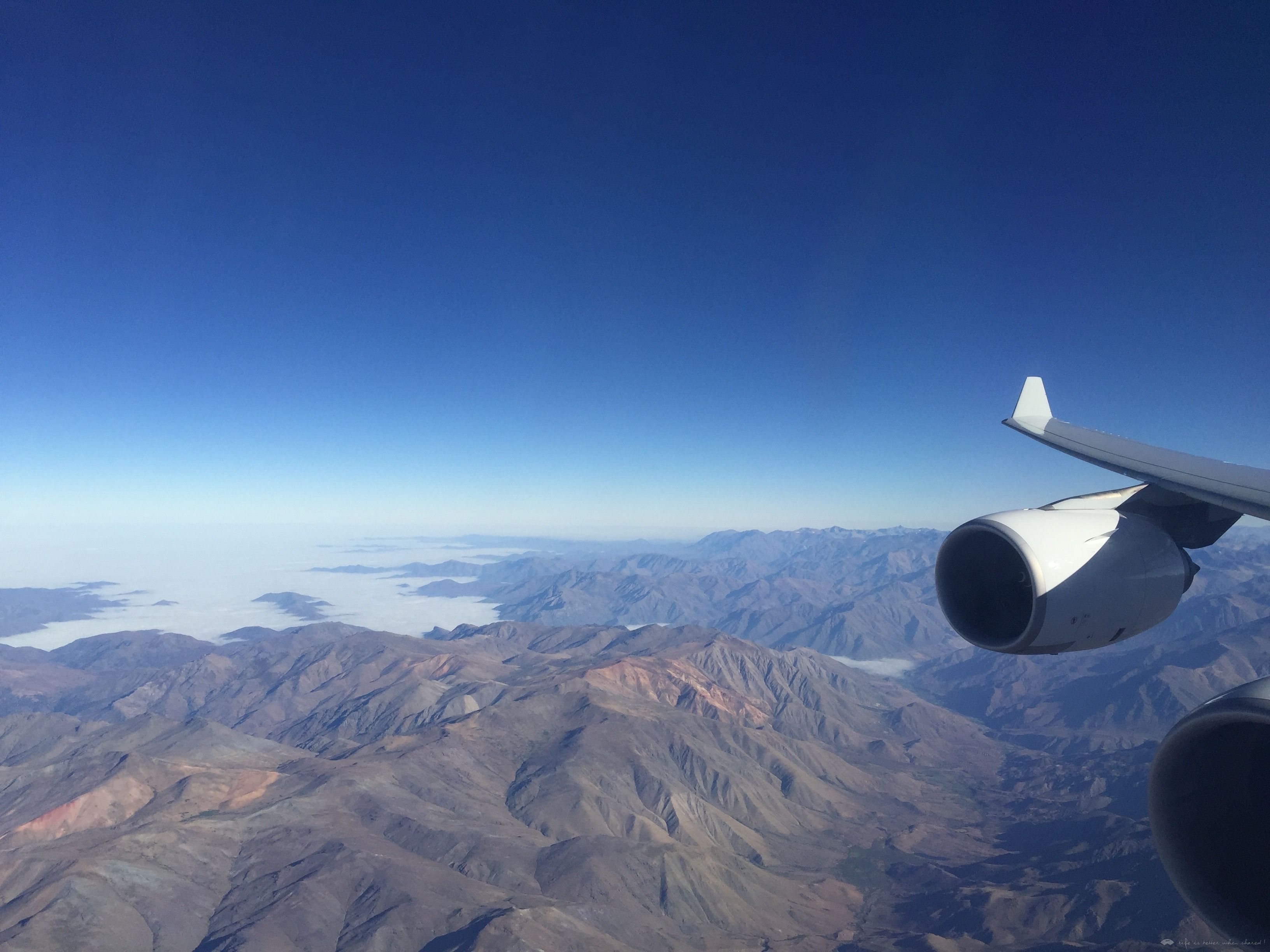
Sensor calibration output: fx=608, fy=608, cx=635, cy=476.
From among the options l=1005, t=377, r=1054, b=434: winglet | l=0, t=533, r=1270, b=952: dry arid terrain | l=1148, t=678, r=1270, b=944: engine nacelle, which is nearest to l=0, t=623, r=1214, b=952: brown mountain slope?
l=0, t=533, r=1270, b=952: dry arid terrain

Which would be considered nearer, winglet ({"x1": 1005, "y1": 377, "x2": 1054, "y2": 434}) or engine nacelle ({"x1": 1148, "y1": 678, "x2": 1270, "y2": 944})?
engine nacelle ({"x1": 1148, "y1": 678, "x2": 1270, "y2": 944})

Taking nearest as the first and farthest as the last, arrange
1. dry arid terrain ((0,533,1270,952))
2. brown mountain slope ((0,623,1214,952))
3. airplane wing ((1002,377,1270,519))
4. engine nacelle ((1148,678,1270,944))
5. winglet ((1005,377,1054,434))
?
engine nacelle ((1148,678,1270,944))
airplane wing ((1002,377,1270,519))
winglet ((1005,377,1054,434))
brown mountain slope ((0,623,1214,952))
dry arid terrain ((0,533,1270,952))

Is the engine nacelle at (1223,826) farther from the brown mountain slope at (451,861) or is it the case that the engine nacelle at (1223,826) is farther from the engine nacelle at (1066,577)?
the brown mountain slope at (451,861)

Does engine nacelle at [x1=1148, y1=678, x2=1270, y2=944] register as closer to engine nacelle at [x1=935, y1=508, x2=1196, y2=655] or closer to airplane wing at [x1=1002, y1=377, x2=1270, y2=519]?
engine nacelle at [x1=935, y1=508, x2=1196, y2=655]

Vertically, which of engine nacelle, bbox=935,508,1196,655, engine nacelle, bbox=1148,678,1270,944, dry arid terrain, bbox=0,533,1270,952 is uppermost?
engine nacelle, bbox=935,508,1196,655

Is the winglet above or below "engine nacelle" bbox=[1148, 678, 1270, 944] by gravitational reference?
above

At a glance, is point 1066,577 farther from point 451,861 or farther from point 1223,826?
point 451,861

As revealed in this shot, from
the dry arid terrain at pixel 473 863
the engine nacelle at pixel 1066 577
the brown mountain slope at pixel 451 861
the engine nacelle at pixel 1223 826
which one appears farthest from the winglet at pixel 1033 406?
the brown mountain slope at pixel 451 861
